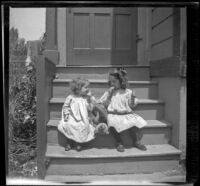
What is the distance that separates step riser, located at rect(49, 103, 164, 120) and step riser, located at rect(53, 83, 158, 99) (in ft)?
0.20

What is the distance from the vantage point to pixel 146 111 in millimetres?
1540

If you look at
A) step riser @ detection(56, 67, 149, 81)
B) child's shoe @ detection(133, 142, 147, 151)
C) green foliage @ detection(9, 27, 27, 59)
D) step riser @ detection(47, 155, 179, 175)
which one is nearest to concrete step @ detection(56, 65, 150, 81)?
step riser @ detection(56, 67, 149, 81)

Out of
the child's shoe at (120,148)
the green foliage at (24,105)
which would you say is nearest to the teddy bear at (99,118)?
the child's shoe at (120,148)

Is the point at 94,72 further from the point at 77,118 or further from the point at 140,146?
the point at 140,146

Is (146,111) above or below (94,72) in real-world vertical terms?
below

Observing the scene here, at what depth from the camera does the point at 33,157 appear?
151 centimetres

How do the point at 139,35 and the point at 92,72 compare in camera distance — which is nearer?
the point at 92,72

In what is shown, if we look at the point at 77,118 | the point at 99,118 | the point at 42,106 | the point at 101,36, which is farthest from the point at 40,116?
the point at 101,36

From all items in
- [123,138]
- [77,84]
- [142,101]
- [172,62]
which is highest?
[172,62]

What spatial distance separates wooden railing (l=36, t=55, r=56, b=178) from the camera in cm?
146

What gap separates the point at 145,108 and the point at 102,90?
292 millimetres

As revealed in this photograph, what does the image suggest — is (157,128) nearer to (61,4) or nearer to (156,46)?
(156,46)

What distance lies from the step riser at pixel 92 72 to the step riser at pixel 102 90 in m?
0.05
